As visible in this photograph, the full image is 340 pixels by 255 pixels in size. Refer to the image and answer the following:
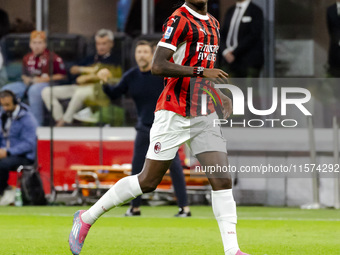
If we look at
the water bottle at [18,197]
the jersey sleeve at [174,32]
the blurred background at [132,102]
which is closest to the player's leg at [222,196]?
the jersey sleeve at [174,32]

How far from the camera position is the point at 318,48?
14328mm

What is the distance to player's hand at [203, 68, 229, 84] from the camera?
6.19m

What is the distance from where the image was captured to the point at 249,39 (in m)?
14.2

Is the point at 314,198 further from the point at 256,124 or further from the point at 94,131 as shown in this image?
the point at 94,131

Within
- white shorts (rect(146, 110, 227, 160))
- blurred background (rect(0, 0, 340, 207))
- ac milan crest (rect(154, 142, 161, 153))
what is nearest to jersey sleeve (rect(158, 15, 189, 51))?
white shorts (rect(146, 110, 227, 160))

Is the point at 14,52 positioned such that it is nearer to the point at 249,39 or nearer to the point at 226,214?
the point at 249,39

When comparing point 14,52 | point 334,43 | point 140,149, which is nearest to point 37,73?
point 14,52

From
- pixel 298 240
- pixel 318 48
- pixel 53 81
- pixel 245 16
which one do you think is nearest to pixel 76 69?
pixel 53 81

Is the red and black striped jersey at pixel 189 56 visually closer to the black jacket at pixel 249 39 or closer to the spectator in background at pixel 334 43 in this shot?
the black jacket at pixel 249 39

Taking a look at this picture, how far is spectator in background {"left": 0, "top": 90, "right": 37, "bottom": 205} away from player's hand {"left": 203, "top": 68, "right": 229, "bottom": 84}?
775 centimetres

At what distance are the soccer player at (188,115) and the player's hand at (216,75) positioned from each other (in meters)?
0.03

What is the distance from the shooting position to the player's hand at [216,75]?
6.19m

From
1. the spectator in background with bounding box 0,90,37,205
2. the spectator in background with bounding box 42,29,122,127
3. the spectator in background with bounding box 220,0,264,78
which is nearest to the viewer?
the spectator in background with bounding box 0,90,37,205

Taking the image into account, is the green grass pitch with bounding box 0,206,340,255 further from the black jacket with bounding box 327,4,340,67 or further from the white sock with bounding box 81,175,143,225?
the black jacket with bounding box 327,4,340,67
